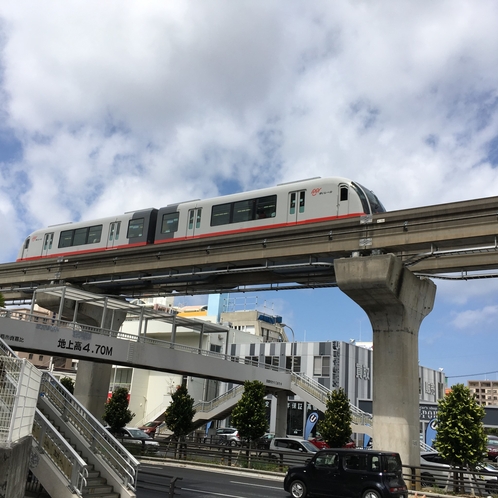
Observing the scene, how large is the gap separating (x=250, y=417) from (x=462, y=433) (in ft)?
37.7

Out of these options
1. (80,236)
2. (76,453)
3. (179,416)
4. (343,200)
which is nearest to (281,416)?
(179,416)

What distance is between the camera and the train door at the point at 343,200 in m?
23.4

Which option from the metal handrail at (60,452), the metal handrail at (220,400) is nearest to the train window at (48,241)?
the metal handrail at (220,400)

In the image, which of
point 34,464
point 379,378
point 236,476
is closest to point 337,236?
point 379,378

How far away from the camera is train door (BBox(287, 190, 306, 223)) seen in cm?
2470

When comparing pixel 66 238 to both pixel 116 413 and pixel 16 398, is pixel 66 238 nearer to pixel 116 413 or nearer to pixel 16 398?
pixel 116 413

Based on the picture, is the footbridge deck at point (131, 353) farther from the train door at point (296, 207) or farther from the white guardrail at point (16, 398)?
the white guardrail at point (16, 398)

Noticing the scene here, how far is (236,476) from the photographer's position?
892 inches

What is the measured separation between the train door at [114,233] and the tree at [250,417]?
39.8ft

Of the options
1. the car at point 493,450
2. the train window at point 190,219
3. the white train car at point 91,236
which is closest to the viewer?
the train window at point 190,219

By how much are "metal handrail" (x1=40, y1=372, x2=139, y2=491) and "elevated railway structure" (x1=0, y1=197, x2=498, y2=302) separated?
11993 millimetres

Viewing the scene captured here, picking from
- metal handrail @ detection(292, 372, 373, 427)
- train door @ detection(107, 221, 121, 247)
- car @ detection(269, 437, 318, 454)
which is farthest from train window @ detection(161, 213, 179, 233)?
metal handrail @ detection(292, 372, 373, 427)

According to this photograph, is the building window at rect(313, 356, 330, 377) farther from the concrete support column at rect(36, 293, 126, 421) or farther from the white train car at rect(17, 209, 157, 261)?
the white train car at rect(17, 209, 157, 261)

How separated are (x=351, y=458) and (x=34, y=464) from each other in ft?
27.4
